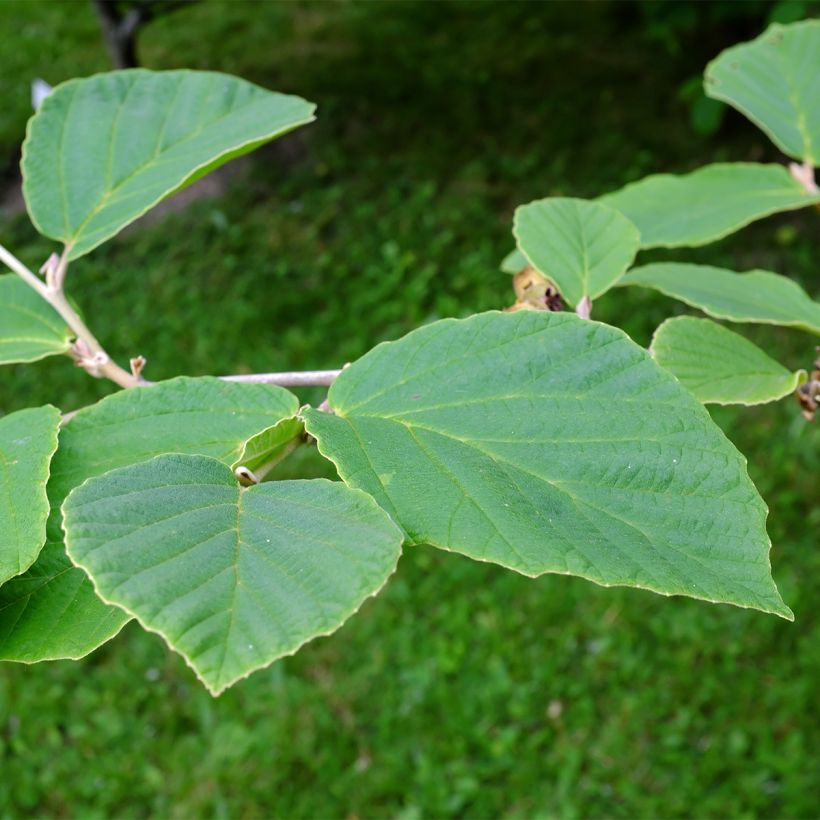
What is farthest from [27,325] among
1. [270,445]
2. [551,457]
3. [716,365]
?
[716,365]

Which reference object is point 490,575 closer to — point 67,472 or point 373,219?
point 373,219

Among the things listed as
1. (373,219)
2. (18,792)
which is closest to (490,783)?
(18,792)

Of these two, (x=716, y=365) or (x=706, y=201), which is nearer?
(x=716, y=365)

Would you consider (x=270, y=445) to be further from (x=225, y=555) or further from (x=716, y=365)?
→ (x=716, y=365)

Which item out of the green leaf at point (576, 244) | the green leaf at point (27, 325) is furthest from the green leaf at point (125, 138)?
the green leaf at point (576, 244)

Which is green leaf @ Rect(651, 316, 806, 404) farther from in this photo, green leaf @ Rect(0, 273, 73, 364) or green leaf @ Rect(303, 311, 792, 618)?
green leaf @ Rect(0, 273, 73, 364)

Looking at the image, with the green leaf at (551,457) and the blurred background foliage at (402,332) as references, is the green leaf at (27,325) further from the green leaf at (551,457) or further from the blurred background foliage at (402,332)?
the blurred background foliage at (402,332)

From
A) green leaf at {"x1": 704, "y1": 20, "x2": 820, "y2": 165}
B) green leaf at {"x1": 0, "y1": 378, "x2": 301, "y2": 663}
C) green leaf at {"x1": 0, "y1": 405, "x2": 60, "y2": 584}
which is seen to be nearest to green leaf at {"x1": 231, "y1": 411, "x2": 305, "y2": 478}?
green leaf at {"x1": 0, "y1": 378, "x2": 301, "y2": 663}
